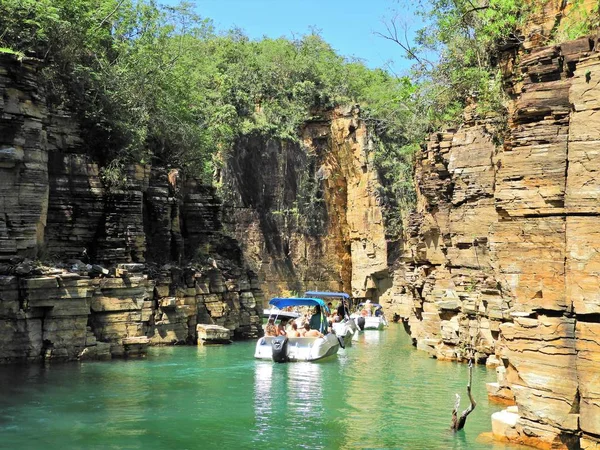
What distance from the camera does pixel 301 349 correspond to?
95.9 feet

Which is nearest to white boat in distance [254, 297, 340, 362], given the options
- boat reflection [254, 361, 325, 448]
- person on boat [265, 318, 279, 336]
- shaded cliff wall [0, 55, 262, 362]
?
boat reflection [254, 361, 325, 448]

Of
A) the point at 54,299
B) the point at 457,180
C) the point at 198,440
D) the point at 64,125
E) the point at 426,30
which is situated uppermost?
the point at 426,30

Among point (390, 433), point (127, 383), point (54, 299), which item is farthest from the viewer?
point (54, 299)

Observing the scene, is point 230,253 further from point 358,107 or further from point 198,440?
point 198,440

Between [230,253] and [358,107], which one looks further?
[358,107]

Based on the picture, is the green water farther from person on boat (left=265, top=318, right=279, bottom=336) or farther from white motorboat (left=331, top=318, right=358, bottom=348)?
white motorboat (left=331, top=318, right=358, bottom=348)

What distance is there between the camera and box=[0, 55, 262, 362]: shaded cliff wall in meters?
25.6

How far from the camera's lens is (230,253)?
43219mm

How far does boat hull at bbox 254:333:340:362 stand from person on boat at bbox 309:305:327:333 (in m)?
3.97

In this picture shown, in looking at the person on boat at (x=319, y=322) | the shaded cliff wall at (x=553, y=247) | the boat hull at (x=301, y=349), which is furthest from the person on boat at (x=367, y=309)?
the shaded cliff wall at (x=553, y=247)

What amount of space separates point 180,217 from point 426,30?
15.8 metres

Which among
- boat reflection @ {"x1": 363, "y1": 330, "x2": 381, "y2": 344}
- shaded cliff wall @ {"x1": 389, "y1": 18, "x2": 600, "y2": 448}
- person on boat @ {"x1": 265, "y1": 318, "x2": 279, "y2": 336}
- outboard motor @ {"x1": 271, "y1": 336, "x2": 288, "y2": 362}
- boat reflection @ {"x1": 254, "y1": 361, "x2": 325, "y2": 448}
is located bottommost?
boat reflection @ {"x1": 254, "y1": 361, "x2": 325, "y2": 448}

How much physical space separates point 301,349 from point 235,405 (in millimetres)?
10365

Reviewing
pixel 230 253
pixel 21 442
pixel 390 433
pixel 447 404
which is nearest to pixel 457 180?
pixel 447 404
